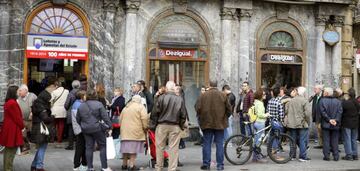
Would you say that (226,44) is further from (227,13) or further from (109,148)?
(109,148)

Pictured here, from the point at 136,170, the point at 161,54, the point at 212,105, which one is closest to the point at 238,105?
the point at 161,54

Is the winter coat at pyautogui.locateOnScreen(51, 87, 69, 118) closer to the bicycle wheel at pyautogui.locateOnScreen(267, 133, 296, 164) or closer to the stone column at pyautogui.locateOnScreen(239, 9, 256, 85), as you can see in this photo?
the bicycle wheel at pyautogui.locateOnScreen(267, 133, 296, 164)

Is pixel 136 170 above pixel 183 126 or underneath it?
underneath

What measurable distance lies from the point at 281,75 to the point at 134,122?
8.87 meters

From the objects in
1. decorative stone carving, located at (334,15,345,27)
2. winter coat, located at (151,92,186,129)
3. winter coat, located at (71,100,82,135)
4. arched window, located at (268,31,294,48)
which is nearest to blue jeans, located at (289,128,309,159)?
winter coat, located at (151,92,186,129)

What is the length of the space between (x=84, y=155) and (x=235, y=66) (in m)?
7.83

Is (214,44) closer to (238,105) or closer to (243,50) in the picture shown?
(243,50)

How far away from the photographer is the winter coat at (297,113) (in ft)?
42.1

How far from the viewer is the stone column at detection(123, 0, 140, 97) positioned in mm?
16109

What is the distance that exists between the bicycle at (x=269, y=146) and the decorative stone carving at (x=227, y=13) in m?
5.51

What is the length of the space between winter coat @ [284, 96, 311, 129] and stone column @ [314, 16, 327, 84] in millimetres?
5817

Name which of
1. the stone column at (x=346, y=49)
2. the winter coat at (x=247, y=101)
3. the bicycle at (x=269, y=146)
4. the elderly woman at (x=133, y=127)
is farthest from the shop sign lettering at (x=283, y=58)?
the elderly woman at (x=133, y=127)

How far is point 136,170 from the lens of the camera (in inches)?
445

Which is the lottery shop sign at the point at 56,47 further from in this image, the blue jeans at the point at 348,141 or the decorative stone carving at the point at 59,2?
the blue jeans at the point at 348,141
